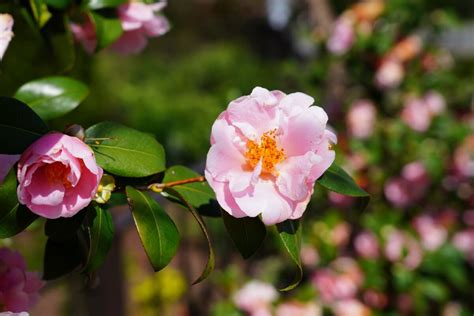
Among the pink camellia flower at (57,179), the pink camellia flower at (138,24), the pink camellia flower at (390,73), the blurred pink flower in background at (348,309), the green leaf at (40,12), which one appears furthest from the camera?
the pink camellia flower at (390,73)

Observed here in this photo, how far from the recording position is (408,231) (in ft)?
6.69

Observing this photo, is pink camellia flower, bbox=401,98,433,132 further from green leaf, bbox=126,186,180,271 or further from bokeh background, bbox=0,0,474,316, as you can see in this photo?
green leaf, bbox=126,186,180,271

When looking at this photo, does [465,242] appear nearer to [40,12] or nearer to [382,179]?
[382,179]

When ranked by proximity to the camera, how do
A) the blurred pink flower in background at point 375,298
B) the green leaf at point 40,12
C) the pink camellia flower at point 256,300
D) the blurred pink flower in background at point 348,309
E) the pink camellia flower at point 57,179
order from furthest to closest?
the blurred pink flower in background at point 375,298 → the blurred pink flower in background at point 348,309 → the pink camellia flower at point 256,300 → the green leaf at point 40,12 → the pink camellia flower at point 57,179

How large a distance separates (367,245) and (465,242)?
33 centimetres

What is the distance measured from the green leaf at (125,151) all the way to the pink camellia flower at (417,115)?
1.52 meters

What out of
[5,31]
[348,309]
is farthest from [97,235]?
[348,309]

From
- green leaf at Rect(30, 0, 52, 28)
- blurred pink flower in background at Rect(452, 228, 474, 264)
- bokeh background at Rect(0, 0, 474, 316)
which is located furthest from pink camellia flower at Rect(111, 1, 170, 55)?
blurred pink flower in background at Rect(452, 228, 474, 264)

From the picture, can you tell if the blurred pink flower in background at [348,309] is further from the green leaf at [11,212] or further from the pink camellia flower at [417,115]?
the green leaf at [11,212]

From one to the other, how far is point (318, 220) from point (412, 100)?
1.70ft

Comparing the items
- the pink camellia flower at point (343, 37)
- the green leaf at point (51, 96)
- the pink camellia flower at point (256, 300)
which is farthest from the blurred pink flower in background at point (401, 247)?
the green leaf at point (51, 96)

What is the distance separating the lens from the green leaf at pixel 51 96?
0.89 meters

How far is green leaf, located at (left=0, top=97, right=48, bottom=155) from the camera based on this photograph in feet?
2.24

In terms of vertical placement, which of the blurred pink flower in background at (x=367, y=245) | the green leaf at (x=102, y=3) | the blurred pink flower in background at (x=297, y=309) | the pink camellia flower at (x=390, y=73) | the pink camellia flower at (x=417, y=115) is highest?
the green leaf at (x=102, y=3)
